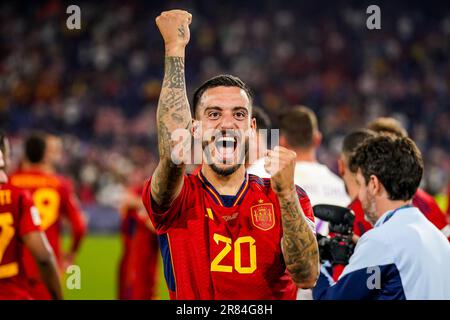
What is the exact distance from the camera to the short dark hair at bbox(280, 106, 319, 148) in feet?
17.6

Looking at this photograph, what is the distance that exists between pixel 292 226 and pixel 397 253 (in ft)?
1.43

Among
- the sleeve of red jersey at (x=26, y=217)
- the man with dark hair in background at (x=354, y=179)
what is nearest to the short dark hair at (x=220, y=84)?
the man with dark hair in background at (x=354, y=179)

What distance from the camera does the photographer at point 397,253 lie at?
278cm

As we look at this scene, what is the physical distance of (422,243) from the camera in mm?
2814

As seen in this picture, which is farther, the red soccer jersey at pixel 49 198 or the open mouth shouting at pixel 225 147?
the red soccer jersey at pixel 49 198

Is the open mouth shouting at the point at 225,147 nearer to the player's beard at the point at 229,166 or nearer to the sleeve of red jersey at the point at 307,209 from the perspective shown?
the player's beard at the point at 229,166

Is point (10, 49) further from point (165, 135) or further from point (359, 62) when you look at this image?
point (165, 135)

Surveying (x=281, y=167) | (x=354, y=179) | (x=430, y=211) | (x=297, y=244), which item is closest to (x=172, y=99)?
(x=281, y=167)

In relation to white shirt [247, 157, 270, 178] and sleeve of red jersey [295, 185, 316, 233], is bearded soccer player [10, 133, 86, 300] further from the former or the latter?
sleeve of red jersey [295, 185, 316, 233]

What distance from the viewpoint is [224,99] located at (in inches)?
120

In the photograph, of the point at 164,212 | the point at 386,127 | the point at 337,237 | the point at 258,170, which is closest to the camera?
the point at 164,212

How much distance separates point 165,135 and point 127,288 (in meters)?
6.09

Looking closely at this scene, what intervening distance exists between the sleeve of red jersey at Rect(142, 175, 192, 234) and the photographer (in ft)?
2.42

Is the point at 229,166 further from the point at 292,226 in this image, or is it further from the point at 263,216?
the point at 292,226
